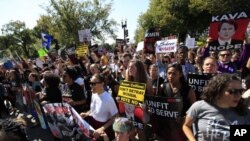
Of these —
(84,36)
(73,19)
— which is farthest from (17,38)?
(84,36)

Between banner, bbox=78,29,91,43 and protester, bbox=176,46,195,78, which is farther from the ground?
banner, bbox=78,29,91,43

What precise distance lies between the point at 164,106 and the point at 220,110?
1623mm

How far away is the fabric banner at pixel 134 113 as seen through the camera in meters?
5.03

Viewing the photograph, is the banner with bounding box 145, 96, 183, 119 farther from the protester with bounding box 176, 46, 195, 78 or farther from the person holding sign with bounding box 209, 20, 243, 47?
the protester with bounding box 176, 46, 195, 78

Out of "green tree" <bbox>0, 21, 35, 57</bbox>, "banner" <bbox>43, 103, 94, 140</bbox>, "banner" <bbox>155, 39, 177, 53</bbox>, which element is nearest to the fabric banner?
"banner" <bbox>43, 103, 94, 140</bbox>

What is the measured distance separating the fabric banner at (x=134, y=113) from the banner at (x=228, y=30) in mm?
2871

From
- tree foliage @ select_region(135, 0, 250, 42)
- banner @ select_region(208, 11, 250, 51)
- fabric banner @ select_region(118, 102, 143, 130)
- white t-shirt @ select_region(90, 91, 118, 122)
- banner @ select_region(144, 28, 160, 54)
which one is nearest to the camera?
white t-shirt @ select_region(90, 91, 118, 122)

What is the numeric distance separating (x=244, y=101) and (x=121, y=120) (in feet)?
4.38

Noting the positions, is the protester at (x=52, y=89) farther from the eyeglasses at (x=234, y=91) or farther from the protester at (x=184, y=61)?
the eyeglasses at (x=234, y=91)

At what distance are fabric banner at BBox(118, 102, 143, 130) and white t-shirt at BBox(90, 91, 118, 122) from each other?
0.51 meters

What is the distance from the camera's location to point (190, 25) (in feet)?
143

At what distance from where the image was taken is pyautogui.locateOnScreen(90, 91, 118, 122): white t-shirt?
461 cm

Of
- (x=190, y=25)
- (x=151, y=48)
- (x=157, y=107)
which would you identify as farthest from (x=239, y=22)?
(x=190, y=25)

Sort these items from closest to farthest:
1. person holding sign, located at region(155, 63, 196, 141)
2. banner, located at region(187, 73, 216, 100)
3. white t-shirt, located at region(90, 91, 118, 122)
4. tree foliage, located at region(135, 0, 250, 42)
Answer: person holding sign, located at region(155, 63, 196, 141)
white t-shirt, located at region(90, 91, 118, 122)
banner, located at region(187, 73, 216, 100)
tree foliage, located at region(135, 0, 250, 42)
